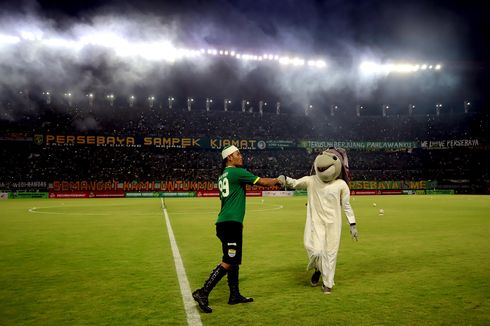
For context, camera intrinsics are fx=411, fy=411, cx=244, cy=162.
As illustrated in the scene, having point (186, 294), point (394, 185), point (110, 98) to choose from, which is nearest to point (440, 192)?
point (394, 185)

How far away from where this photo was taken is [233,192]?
596 cm

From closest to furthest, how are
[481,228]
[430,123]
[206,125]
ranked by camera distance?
[481,228] → [206,125] → [430,123]

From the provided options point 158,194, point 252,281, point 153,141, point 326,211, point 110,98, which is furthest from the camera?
point 110,98

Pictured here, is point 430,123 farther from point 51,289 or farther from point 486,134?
point 51,289

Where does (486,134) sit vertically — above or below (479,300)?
above

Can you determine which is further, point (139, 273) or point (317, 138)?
point (317, 138)

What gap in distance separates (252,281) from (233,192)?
2.19 metres

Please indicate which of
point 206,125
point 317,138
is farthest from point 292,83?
point 206,125

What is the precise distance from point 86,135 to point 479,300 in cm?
5197

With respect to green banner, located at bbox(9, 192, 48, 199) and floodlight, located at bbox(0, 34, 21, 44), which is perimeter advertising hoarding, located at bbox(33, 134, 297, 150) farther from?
floodlight, located at bbox(0, 34, 21, 44)

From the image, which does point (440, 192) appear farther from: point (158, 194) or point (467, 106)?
point (158, 194)

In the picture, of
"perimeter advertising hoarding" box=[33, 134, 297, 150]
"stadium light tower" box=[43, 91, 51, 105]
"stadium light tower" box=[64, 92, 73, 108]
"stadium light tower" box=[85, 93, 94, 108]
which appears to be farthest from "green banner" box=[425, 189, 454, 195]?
"stadium light tower" box=[43, 91, 51, 105]

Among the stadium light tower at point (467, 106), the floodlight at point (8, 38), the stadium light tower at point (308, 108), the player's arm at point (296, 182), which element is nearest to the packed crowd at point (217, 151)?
the stadium light tower at point (308, 108)

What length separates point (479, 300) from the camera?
601 cm
